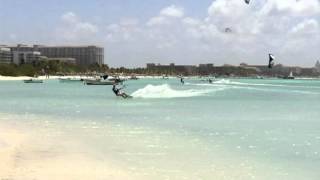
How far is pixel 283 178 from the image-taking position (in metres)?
12.0

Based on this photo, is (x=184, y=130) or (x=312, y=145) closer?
(x=312, y=145)

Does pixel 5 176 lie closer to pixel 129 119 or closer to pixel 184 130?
pixel 184 130

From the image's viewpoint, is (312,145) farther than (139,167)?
Yes

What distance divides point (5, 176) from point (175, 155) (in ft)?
15.8

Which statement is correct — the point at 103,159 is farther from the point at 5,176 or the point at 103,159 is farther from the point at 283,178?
the point at 283,178

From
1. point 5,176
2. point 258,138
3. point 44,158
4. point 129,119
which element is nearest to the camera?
point 5,176

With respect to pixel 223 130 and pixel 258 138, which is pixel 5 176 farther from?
pixel 223 130

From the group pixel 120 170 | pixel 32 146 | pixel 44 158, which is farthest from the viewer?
pixel 32 146

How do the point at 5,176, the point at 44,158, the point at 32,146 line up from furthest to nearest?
the point at 32,146 → the point at 44,158 → the point at 5,176

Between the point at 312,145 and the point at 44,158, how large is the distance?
8.00 meters

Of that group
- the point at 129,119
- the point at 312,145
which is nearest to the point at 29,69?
the point at 129,119

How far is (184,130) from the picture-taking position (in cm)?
2198

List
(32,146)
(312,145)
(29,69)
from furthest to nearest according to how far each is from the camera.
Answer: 1. (29,69)
2. (312,145)
3. (32,146)

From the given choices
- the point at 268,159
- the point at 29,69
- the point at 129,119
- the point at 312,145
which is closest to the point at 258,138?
the point at 312,145
